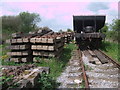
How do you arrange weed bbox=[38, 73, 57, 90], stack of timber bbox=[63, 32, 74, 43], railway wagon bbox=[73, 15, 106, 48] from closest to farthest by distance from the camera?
weed bbox=[38, 73, 57, 90] → railway wagon bbox=[73, 15, 106, 48] → stack of timber bbox=[63, 32, 74, 43]

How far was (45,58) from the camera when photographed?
7.29 m

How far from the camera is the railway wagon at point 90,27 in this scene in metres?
12.8

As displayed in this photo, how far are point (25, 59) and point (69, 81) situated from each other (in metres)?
3.02

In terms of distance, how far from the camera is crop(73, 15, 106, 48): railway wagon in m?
12.8

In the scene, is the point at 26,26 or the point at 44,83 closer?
the point at 44,83

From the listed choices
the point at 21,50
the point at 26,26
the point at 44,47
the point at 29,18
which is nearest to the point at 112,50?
the point at 44,47

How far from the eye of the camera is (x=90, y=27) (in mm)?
14023

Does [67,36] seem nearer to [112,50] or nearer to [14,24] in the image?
[112,50]

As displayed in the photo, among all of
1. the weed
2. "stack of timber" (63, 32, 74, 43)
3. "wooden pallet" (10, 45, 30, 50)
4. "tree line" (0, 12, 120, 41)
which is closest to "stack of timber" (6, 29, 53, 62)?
"wooden pallet" (10, 45, 30, 50)

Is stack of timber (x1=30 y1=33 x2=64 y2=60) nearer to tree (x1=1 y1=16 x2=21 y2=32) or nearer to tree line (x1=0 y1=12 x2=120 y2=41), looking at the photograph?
tree line (x1=0 y1=12 x2=120 y2=41)

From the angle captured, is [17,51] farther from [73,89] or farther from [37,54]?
[73,89]

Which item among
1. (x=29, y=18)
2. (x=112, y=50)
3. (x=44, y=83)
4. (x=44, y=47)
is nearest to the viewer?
(x=44, y=83)

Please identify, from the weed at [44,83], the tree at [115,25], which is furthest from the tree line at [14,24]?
the weed at [44,83]

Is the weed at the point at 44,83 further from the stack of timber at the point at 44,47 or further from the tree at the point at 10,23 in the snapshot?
the tree at the point at 10,23
